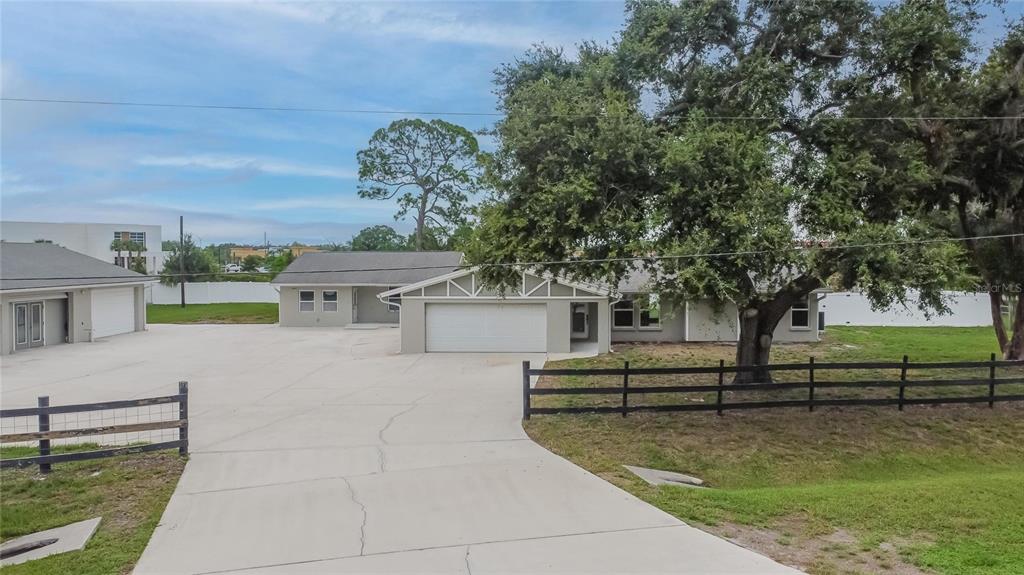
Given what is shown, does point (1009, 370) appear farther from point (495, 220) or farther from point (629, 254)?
point (495, 220)

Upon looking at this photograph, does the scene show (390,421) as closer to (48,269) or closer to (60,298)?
(60,298)

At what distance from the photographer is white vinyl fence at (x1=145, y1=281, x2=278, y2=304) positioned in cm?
4431

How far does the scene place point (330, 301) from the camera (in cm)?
3053

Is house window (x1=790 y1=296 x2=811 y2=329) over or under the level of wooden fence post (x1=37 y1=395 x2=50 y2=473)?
over

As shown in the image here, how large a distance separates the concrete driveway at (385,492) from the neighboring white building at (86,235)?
5184cm

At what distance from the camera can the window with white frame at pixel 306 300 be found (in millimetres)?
30516

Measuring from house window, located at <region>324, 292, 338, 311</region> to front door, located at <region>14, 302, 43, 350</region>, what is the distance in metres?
11.2

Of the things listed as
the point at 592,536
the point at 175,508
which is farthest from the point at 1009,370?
the point at 175,508

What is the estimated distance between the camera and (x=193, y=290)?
44469 mm

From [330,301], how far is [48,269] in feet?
36.9

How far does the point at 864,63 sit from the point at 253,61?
483 inches

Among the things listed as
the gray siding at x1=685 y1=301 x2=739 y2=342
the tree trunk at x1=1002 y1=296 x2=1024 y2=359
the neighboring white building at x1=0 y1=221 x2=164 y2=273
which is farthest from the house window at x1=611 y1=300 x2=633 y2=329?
the neighboring white building at x1=0 y1=221 x2=164 y2=273

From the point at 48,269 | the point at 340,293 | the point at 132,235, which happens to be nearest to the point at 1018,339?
the point at 340,293

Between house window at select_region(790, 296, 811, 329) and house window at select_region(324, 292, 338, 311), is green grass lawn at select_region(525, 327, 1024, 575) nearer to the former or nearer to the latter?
house window at select_region(790, 296, 811, 329)
